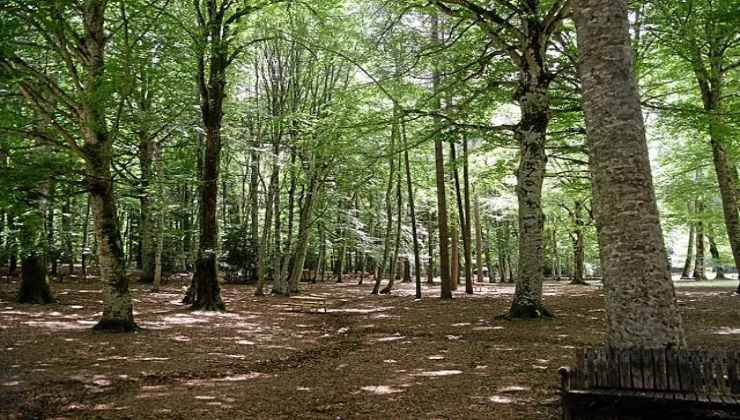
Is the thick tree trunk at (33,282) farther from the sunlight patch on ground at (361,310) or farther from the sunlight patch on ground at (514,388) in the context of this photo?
the sunlight patch on ground at (514,388)

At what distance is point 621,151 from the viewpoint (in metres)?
4.34

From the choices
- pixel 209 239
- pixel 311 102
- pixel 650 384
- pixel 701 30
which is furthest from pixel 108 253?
pixel 311 102

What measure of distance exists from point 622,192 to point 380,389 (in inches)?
140

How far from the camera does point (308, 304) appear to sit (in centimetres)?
1756

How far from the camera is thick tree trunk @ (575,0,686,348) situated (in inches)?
163

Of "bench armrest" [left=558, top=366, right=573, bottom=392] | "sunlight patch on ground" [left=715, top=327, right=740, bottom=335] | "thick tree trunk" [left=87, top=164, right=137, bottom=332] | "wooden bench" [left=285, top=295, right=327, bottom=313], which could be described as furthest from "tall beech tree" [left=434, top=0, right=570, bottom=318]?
"thick tree trunk" [left=87, top=164, right=137, bottom=332]

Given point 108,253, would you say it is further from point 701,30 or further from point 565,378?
point 701,30

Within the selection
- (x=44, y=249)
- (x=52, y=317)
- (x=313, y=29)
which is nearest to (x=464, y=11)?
(x=313, y=29)

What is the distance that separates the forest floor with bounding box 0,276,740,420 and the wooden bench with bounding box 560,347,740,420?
0.89 m

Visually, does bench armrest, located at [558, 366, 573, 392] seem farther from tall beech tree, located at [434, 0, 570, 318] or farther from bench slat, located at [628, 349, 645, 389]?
tall beech tree, located at [434, 0, 570, 318]

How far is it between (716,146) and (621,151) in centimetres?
1378

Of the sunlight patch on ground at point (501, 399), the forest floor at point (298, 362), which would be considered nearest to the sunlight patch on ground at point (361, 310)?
the forest floor at point (298, 362)

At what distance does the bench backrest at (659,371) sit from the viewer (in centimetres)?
354

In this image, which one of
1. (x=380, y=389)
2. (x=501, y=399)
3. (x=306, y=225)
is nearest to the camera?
(x=501, y=399)
